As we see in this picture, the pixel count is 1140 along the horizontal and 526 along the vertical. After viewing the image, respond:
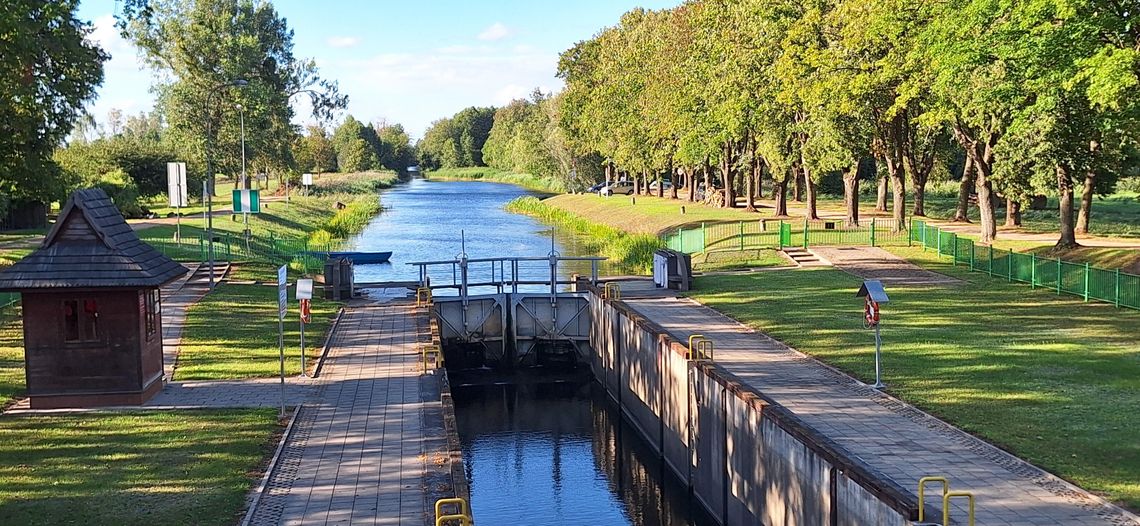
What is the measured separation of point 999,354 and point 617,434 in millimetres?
9601

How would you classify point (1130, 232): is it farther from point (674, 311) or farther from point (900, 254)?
point (674, 311)

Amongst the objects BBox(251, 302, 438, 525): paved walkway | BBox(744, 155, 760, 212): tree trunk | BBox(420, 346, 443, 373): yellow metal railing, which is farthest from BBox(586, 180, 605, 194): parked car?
BBox(420, 346, 443, 373): yellow metal railing

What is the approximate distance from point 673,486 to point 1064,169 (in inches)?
981

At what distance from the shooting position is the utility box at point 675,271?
38.2 metres

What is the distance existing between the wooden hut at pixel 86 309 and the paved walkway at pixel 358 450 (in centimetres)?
364

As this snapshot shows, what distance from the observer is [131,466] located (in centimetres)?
1742

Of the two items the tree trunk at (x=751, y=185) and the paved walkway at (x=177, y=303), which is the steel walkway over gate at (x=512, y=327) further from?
the tree trunk at (x=751, y=185)

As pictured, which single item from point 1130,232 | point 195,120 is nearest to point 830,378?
point 1130,232

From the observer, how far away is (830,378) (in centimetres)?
2350

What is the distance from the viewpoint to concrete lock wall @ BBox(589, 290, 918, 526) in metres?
14.6

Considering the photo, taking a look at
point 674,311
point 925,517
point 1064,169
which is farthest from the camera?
point 1064,169

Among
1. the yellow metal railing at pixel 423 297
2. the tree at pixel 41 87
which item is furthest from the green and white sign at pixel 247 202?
the yellow metal railing at pixel 423 297

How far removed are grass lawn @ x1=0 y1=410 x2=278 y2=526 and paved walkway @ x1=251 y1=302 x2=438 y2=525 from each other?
67cm

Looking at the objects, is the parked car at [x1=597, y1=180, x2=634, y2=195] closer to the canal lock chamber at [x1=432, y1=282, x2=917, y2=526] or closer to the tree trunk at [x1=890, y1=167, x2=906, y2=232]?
the tree trunk at [x1=890, y1=167, x2=906, y2=232]
